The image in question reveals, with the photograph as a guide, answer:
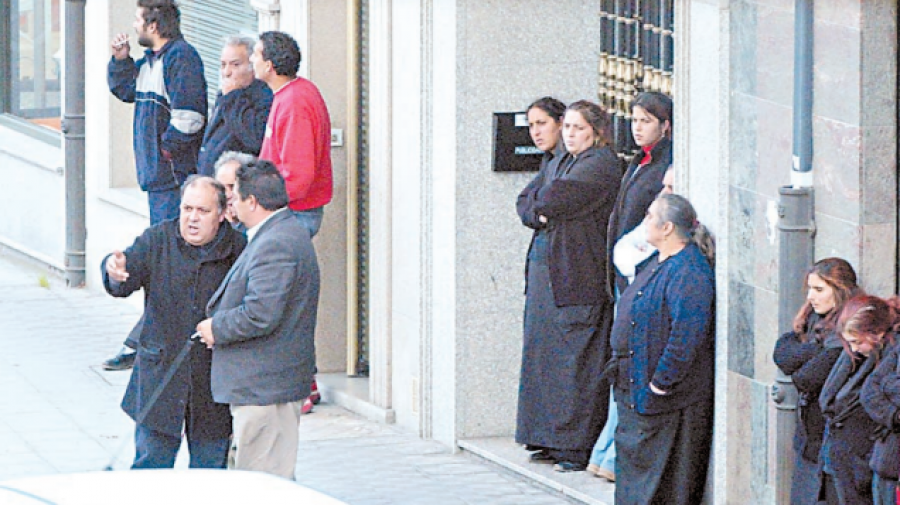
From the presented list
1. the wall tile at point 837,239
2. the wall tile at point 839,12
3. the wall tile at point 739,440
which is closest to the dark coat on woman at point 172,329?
the wall tile at point 739,440

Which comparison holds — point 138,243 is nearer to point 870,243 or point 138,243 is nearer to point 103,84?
point 870,243

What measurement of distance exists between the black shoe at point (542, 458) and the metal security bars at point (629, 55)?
5.15ft

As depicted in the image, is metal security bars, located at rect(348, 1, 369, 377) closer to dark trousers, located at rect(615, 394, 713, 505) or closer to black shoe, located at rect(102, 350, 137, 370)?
black shoe, located at rect(102, 350, 137, 370)

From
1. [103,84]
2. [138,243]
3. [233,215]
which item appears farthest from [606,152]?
[103,84]

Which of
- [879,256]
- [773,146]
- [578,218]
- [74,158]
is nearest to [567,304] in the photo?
[578,218]

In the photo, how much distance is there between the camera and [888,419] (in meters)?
6.73

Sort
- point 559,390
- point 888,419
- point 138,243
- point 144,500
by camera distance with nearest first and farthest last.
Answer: point 144,500 → point 888,419 → point 138,243 → point 559,390

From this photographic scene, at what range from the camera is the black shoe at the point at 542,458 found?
954 centimetres

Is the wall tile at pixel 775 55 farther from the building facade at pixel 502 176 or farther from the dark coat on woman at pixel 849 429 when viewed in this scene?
the dark coat on woman at pixel 849 429

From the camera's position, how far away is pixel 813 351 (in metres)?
7.20

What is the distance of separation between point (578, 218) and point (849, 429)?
2.56m

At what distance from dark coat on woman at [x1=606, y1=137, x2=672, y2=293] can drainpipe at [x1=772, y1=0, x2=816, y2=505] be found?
1240 mm

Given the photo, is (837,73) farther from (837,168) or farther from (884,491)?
(884,491)

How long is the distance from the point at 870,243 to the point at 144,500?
13.4ft
